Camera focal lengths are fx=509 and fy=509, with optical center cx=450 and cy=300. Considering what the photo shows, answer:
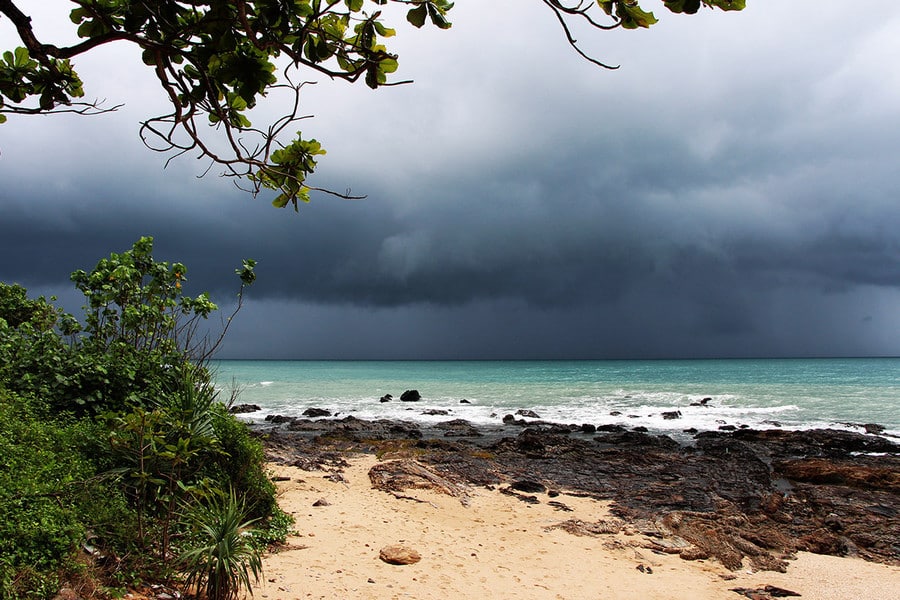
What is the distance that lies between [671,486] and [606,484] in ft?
4.44

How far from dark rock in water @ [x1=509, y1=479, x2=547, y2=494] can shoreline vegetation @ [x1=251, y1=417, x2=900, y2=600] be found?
0.04 metres

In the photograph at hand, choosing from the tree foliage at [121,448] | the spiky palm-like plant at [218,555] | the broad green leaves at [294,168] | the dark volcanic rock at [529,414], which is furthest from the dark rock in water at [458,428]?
the broad green leaves at [294,168]

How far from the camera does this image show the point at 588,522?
27.9 feet

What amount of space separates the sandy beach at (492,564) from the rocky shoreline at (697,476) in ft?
1.48

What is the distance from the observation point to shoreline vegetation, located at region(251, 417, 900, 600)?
5938 mm

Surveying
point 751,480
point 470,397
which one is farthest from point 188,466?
point 470,397

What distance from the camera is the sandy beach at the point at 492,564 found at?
5.55 metres

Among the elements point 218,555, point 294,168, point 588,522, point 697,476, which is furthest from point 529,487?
point 294,168

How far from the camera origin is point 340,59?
2.66m

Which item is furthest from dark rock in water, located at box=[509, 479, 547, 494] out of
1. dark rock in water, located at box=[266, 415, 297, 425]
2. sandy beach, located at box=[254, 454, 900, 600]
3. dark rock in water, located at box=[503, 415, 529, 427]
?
dark rock in water, located at box=[266, 415, 297, 425]

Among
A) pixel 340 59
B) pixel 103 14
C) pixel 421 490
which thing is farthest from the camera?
pixel 421 490

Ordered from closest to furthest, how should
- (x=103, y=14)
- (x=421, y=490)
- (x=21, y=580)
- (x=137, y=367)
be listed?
(x=103, y=14) → (x=21, y=580) → (x=137, y=367) → (x=421, y=490)

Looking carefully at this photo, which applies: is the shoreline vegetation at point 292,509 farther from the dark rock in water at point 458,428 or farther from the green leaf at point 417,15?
the dark rock in water at point 458,428

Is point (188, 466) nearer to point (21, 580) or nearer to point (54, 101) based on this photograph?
point (21, 580)
